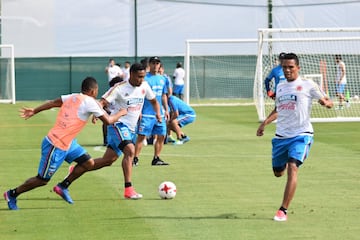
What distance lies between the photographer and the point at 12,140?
2262cm

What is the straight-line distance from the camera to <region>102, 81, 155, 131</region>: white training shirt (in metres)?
13.1

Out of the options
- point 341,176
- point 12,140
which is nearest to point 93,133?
point 12,140

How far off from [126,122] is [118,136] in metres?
0.33

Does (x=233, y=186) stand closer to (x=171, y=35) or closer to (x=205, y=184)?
(x=205, y=184)

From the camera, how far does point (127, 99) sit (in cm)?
1323

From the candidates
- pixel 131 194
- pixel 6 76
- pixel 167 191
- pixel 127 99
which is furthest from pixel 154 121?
pixel 6 76

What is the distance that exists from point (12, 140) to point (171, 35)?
2905 cm

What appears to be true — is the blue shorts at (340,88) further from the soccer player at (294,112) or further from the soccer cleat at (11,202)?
the soccer cleat at (11,202)

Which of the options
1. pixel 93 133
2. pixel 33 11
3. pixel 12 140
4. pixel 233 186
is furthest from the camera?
pixel 33 11

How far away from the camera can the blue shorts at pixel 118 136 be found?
41.8 feet

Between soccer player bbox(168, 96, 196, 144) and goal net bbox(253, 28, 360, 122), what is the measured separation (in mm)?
7830

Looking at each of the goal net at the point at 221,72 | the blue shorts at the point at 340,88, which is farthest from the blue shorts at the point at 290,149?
the goal net at the point at 221,72

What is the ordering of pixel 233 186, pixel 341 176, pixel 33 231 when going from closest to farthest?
pixel 33 231 < pixel 233 186 < pixel 341 176

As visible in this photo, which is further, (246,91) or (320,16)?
(320,16)
